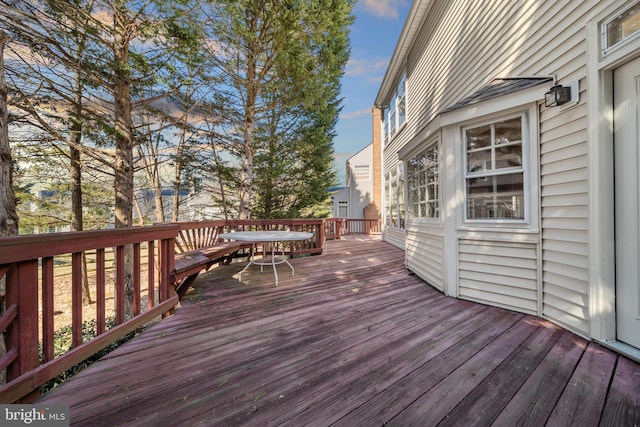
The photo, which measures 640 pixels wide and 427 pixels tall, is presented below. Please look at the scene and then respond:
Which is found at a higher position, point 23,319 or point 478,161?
point 478,161

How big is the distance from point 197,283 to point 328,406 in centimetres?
318

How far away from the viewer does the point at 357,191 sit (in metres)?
17.1

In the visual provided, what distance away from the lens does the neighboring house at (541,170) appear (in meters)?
2.02

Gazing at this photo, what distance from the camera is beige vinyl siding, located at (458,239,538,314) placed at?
2736 millimetres

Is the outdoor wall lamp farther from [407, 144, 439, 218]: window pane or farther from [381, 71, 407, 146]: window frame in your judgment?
[381, 71, 407, 146]: window frame

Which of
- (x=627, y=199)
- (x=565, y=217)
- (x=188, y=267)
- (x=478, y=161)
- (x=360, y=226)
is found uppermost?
(x=478, y=161)

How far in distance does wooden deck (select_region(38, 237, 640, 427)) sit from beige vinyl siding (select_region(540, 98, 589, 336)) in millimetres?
274

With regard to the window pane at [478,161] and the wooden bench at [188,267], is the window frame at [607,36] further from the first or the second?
the wooden bench at [188,267]

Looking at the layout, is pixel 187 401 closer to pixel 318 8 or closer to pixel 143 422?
pixel 143 422

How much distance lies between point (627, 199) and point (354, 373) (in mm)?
2513

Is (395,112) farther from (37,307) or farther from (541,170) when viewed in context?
(37,307)

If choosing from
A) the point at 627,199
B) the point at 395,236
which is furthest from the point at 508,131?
the point at 395,236

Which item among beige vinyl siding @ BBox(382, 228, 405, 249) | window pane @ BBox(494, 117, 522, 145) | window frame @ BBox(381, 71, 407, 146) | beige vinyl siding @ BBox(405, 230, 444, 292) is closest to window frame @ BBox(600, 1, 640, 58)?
window pane @ BBox(494, 117, 522, 145)

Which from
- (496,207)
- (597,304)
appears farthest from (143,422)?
(496,207)
